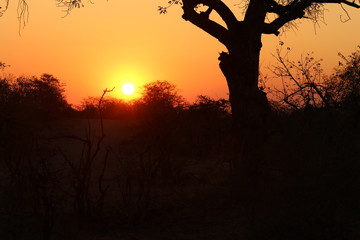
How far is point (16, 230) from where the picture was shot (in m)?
6.13

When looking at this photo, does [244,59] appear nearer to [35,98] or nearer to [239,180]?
[239,180]

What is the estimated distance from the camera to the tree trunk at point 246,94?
8471 millimetres

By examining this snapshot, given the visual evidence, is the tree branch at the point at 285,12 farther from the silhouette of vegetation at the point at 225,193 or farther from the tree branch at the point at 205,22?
the silhouette of vegetation at the point at 225,193

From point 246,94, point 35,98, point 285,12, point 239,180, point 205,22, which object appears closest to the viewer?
point 239,180

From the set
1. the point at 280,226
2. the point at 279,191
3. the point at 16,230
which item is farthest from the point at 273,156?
the point at 16,230

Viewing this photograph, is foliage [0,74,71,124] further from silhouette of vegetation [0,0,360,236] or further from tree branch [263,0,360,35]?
tree branch [263,0,360,35]

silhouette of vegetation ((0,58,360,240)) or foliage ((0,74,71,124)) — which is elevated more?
foliage ((0,74,71,124))

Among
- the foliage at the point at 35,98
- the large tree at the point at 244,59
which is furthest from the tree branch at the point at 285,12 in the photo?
the foliage at the point at 35,98

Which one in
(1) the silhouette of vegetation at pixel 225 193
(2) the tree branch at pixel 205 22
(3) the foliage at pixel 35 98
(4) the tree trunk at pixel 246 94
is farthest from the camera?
Answer: (3) the foliage at pixel 35 98

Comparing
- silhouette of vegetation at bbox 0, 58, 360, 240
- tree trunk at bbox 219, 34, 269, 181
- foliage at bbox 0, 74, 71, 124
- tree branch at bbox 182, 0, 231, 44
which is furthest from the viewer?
foliage at bbox 0, 74, 71, 124

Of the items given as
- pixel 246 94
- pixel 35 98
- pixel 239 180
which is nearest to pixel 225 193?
pixel 239 180

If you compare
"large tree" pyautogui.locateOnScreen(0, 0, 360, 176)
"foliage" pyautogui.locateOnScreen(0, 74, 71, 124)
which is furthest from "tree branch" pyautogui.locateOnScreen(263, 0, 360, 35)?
"foliage" pyautogui.locateOnScreen(0, 74, 71, 124)

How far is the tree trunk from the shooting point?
8471mm

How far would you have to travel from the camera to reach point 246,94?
8695 mm
